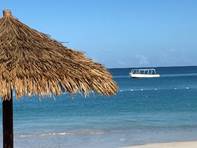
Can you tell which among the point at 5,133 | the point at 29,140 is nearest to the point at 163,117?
the point at 29,140

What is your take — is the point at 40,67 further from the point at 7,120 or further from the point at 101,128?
the point at 101,128

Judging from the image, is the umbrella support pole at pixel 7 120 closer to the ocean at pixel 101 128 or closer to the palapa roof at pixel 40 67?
the palapa roof at pixel 40 67

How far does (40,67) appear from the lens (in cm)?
737

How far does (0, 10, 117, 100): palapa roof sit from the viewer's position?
282 inches

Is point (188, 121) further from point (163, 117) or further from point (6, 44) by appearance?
point (6, 44)

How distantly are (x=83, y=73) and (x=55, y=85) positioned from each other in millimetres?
457

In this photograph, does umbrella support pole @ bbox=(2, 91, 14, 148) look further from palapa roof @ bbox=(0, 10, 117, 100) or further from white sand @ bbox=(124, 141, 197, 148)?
white sand @ bbox=(124, 141, 197, 148)

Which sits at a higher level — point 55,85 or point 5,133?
point 55,85

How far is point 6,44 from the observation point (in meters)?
7.38

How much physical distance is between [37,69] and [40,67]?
0.20 ft

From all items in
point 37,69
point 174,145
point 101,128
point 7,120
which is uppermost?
point 37,69

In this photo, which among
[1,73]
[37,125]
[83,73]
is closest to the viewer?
[1,73]

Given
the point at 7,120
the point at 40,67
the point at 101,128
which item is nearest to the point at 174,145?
the point at 101,128

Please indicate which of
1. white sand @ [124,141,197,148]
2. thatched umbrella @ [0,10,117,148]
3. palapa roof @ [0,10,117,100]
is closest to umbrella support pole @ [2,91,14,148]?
thatched umbrella @ [0,10,117,148]
